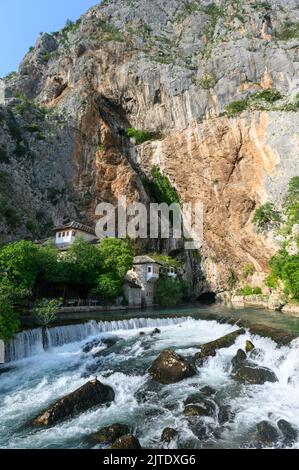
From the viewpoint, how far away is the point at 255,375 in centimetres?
1340

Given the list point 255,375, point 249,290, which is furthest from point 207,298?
point 255,375

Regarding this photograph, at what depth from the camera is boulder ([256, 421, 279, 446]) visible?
899 centimetres

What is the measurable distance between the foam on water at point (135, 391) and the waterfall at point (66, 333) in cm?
9

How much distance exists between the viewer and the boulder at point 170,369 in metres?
13.7

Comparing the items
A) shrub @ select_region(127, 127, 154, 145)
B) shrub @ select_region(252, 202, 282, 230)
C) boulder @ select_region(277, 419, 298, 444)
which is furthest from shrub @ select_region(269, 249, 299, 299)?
shrub @ select_region(127, 127, 154, 145)

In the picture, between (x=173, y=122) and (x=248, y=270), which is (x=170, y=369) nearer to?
→ (x=248, y=270)

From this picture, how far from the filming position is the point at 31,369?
638 inches

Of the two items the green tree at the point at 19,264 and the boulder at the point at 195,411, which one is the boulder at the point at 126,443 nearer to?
the boulder at the point at 195,411

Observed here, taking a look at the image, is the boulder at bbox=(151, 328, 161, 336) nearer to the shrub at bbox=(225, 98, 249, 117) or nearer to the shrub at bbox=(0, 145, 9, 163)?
the shrub at bbox=(0, 145, 9, 163)

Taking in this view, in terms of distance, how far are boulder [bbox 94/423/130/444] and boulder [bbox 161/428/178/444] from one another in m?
1.11

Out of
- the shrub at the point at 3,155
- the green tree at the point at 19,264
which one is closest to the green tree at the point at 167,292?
the green tree at the point at 19,264

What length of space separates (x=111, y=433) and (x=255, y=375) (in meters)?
6.81

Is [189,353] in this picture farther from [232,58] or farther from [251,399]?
[232,58]
